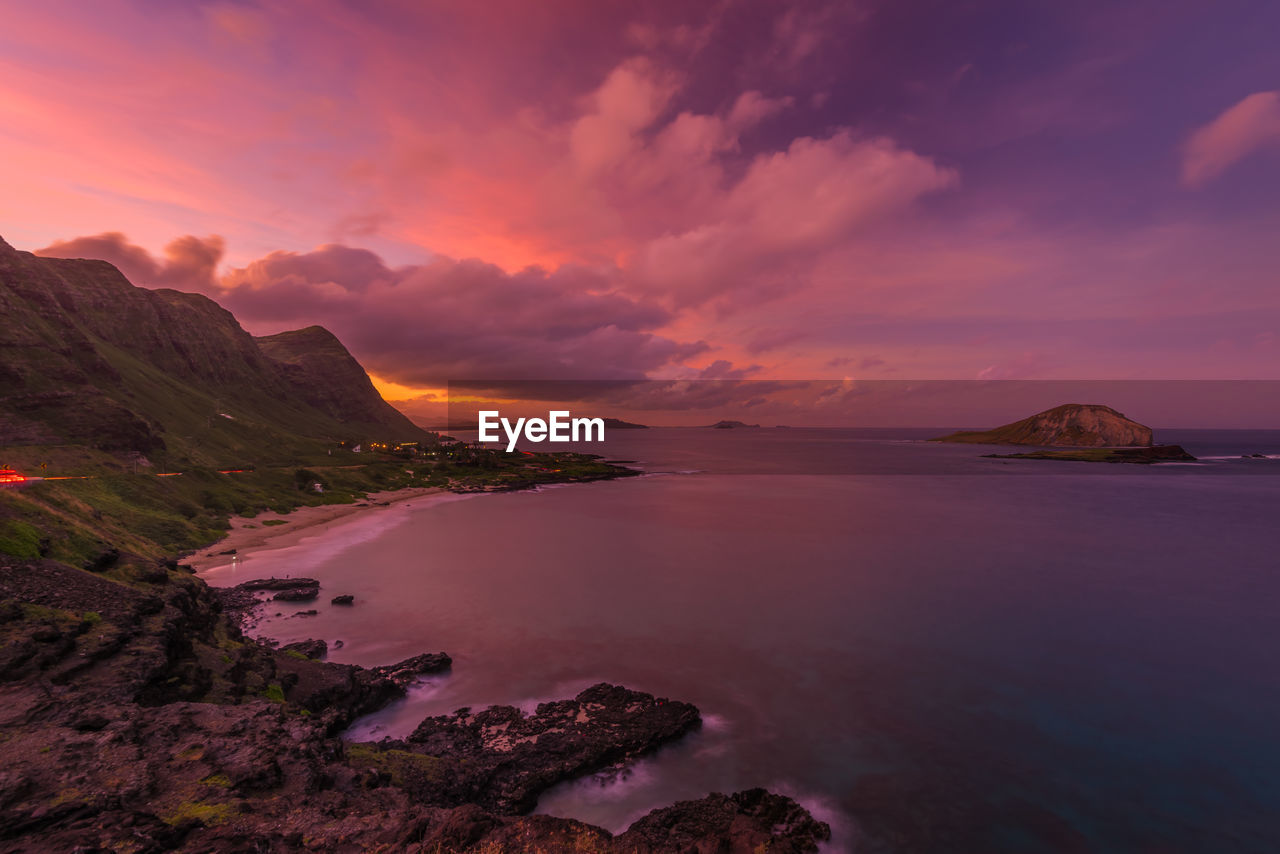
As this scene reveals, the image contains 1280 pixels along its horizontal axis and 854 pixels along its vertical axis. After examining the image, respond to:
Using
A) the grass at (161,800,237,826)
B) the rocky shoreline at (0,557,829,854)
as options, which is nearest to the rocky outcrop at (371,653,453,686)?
the rocky shoreline at (0,557,829,854)

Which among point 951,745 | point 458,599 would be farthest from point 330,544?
point 951,745

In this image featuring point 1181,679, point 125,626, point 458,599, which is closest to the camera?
point 125,626

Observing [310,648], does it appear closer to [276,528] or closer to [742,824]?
[742,824]

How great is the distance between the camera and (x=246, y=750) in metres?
12.8

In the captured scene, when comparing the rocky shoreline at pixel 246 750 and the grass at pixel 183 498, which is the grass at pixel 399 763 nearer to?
the rocky shoreline at pixel 246 750

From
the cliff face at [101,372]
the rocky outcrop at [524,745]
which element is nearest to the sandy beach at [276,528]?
the rocky outcrop at [524,745]

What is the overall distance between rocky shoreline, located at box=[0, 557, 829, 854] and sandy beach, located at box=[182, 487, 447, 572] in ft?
94.0

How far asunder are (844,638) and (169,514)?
67.5 meters

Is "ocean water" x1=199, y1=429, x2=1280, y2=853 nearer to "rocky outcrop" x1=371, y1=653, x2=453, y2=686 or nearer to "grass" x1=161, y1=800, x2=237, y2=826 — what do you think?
"rocky outcrop" x1=371, y1=653, x2=453, y2=686

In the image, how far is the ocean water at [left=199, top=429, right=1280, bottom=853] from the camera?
18.5 metres

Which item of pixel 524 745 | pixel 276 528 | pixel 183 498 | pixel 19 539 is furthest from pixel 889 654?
pixel 183 498

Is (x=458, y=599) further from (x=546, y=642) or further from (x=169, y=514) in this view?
(x=169, y=514)

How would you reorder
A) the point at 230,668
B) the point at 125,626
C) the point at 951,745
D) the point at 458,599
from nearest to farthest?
the point at 125,626
the point at 230,668
the point at 951,745
the point at 458,599

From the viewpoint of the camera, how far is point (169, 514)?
2122 inches
